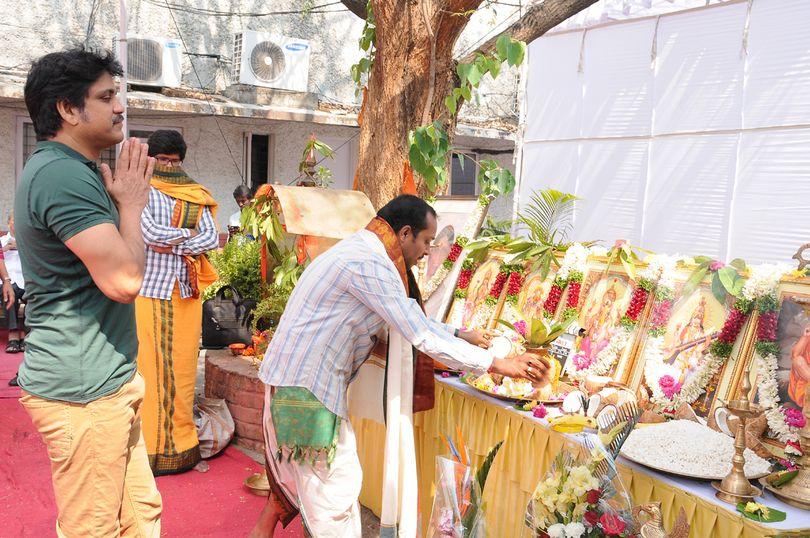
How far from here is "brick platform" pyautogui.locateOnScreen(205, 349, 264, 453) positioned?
4629 mm

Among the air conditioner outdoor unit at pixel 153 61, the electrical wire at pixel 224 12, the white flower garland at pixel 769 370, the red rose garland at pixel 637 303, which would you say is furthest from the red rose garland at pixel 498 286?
the air conditioner outdoor unit at pixel 153 61

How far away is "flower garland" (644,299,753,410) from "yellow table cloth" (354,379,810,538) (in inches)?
21.5

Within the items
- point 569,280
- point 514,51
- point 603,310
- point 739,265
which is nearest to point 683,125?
point 514,51

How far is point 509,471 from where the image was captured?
295 cm

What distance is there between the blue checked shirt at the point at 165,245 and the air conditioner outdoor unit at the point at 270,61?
22.8 ft

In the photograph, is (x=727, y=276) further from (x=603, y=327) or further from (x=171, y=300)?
(x=171, y=300)

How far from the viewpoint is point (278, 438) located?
107 inches

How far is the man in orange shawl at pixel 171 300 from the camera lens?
13.4 ft

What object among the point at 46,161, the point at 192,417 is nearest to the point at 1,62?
the point at 192,417

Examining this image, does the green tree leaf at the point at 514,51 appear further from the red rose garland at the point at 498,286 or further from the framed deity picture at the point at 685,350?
the framed deity picture at the point at 685,350

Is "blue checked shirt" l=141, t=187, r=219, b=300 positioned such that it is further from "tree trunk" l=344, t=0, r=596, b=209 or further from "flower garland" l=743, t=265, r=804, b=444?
"flower garland" l=743, t=265, r=804, b=444

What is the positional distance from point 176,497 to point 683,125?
6.06m

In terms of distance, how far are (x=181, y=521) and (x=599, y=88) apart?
21.6ft

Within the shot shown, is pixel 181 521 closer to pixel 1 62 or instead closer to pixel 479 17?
pixel 1 62
